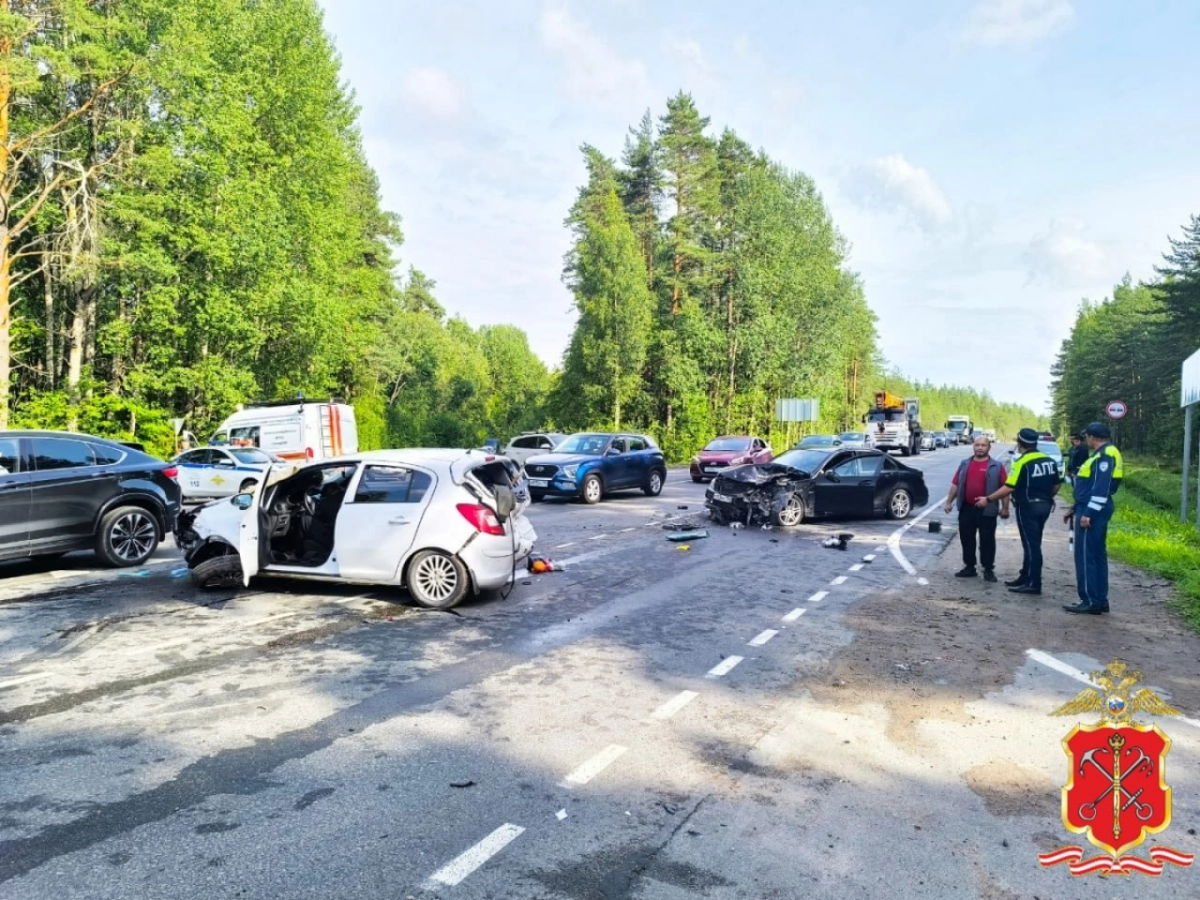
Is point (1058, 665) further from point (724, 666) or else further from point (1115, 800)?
point (1115, 800)

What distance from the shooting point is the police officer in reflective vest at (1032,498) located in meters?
9.08

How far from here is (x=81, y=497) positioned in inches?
368

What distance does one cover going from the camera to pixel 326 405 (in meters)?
22.5

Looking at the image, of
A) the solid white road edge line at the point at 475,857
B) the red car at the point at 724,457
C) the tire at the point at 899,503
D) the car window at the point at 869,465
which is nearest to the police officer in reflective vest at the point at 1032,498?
the car window at the point at 869,465

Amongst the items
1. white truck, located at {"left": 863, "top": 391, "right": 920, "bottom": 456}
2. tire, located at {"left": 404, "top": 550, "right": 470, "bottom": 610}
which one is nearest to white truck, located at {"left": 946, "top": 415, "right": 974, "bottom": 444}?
white truck, located at {"left": 863, "top": 391, "right": 920, "bottom": 456}

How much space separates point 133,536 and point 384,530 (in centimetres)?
438

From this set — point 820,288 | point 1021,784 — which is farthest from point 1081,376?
point 1021,784

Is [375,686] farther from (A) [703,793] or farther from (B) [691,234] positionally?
(B) [691,234]

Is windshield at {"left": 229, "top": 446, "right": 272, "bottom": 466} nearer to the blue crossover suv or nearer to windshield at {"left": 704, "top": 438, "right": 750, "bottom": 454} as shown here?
the blue crossover suv

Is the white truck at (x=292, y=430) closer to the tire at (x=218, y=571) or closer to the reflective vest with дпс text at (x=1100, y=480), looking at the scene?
the tire at (x=218, y=571)

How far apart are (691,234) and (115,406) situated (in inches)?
1261

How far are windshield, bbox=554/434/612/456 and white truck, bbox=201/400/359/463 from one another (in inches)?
254

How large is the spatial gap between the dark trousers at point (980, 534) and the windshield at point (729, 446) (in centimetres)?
1477

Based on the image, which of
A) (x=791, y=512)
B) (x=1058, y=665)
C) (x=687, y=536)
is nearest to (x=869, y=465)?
(x=791, y=512)
